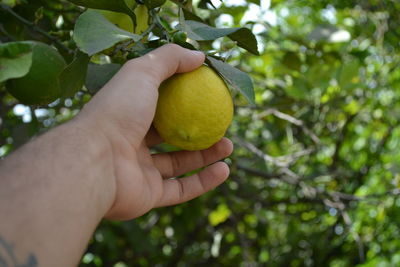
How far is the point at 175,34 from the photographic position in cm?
93

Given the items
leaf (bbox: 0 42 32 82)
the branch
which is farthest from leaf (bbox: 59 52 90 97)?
the branch

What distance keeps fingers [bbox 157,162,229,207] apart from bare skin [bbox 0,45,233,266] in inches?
2.8

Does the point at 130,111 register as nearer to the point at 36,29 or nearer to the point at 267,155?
the point at 36,29

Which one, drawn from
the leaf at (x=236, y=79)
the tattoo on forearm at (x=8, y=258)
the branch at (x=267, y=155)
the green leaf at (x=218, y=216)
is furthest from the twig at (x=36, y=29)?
the green leaf at (x=218, y=216)

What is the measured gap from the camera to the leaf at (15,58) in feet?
2.31

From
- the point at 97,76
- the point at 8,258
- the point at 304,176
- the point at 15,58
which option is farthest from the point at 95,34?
the point at 304,176

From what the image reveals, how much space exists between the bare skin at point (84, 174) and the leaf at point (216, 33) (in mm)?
39

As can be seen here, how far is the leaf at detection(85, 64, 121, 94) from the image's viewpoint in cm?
98

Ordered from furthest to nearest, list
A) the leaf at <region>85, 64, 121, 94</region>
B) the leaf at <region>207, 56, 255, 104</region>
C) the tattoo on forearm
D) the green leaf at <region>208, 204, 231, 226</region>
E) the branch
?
the green leaf at <region>208, 204, 231, 226</region> → the branch → the leaf at <region>85, 64, 121, 94</region> → the leaf at <region>207, 56, 255, 104</region> → the tattoo on forearm

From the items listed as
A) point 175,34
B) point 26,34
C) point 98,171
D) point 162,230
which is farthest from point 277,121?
point 98,171

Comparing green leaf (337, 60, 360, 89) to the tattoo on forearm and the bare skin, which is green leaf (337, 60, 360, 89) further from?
the tattoo on forearm

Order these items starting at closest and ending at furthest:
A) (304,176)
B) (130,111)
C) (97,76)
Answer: (130,111) < (97,76) < (304,176)

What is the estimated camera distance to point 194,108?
0.89m

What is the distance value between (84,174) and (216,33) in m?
0.33
